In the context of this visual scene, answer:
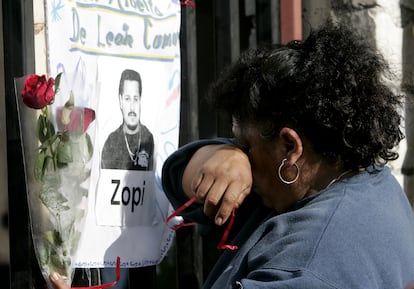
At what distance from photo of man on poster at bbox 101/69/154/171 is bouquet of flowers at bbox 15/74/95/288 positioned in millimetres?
228

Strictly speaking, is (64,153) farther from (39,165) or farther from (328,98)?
(328,98)

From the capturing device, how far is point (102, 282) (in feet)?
7.11

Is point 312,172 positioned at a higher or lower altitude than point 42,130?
lower

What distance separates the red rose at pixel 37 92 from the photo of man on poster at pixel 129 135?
1.08 feet

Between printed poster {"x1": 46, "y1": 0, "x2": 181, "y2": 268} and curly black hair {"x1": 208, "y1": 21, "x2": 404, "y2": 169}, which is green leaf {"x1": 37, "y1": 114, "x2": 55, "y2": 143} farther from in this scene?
curly black hair {"x1": 208, "y1": 21, "x2": 404, "y2": 169}

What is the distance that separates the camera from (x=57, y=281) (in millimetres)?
1866

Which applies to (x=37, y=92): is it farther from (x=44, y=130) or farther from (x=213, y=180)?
(x=213, y=180)

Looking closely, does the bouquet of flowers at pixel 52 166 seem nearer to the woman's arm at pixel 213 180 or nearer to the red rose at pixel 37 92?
the red rose at pixel 37 92

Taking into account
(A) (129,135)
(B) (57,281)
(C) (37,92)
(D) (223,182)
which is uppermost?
(C) (37,92)

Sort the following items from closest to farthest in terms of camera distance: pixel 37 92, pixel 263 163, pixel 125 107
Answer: pixel 37 92, pixel 263 163, pixel 125 107

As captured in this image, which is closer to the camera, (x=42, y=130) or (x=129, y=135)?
(x=42, y=130)

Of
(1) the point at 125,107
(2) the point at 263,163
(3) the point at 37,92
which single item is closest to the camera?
(3) the point at 37,92

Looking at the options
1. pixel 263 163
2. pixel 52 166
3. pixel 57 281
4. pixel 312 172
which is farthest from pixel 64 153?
pixel 312 172

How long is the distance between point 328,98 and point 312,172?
0.57ft
